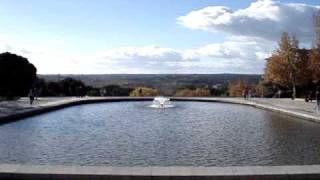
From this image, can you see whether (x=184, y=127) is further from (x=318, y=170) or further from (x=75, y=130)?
(x=318, y=170)

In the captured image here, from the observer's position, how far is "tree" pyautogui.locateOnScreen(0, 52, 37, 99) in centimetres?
3781

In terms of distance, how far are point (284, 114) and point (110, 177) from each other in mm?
18885

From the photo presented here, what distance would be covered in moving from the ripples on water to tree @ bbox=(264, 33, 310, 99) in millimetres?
17679

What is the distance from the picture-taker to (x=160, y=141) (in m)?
16.2

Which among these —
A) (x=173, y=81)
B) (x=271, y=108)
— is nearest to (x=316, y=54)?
(x=271, y=108)

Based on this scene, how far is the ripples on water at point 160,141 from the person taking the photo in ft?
42.8

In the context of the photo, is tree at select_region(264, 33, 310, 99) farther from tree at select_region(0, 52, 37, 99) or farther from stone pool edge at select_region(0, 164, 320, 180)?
stone pool edge at select_region(0, 164, 320, 180)

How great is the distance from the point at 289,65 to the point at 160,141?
2762cm

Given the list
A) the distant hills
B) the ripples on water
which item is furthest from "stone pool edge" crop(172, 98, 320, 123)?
the distant hills

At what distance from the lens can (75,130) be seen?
19.3m

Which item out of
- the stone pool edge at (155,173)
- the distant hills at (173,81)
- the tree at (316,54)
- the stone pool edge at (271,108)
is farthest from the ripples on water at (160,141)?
the distant hills at (173,81)

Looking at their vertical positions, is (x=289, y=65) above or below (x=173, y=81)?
above

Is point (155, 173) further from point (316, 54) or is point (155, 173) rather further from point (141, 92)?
point (141, 92)

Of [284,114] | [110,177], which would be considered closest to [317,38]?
[284,114]
